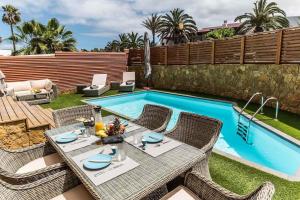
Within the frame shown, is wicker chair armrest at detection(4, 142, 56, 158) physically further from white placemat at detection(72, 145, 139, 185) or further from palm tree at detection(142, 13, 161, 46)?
palm tree at detection(142, 13, 161, 46)

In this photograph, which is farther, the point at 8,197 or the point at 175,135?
the point at 175,135

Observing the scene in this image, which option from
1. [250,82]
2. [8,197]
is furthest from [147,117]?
[250,82]

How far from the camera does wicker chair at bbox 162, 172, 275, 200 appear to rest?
140cm

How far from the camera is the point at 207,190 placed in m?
1.87

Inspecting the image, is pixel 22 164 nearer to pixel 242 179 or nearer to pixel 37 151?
pixel 37 151

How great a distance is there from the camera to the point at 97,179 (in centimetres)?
164

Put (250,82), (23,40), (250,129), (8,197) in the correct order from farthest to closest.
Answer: (23,40) → (250,82) → (250,129) → (8,197)

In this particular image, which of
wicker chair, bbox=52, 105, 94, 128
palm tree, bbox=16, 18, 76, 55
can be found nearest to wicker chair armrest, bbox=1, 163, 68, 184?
wicker chair, bbox=52, 105, 94, 128

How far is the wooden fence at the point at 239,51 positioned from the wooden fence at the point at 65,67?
2.10 m

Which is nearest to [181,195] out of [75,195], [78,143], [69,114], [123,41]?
[75,195]

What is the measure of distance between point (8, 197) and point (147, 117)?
2.38 meters

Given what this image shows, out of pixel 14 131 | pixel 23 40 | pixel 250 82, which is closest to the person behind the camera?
pixel 14 131

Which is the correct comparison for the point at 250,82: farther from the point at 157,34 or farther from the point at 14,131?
the point at 157,34

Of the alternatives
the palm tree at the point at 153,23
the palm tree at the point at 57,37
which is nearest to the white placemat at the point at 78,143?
the palm tree at the point at 57,37
